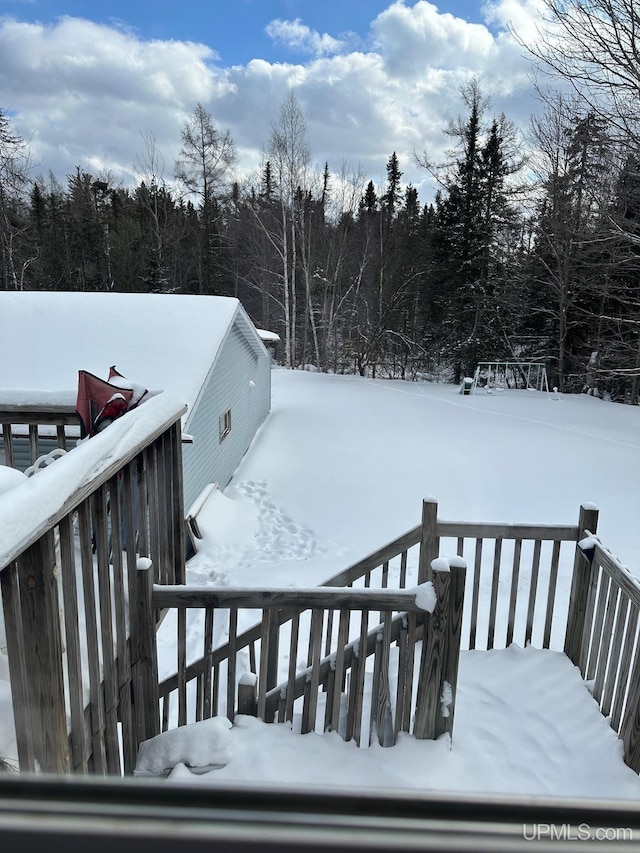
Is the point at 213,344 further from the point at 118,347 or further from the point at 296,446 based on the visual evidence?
the point at 296,446

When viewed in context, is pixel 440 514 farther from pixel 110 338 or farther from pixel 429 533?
pixel 110 338

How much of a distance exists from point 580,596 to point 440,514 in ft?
12.7

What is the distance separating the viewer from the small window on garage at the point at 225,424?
7.71m

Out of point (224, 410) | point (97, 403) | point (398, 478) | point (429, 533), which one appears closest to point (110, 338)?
point (224, 410)

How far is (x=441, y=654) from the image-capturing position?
2162 mm

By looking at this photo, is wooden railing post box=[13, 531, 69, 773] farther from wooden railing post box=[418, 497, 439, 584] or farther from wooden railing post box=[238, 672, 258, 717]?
wooden railing post box=[418, 497, 439, 584]

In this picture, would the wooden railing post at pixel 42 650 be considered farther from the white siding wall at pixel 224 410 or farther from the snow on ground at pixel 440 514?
the white siding wall at pixel 224 410

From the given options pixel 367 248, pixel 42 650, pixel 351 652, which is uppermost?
pixel 367 248

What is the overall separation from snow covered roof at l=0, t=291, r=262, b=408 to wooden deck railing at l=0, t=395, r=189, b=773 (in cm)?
348

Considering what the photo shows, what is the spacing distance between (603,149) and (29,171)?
53.1 ft

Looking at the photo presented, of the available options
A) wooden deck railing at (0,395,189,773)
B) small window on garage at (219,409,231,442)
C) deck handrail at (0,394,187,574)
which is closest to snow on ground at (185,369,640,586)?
small window on garage at (219,409,231,442)

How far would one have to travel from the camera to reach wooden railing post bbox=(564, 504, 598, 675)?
3142 mm

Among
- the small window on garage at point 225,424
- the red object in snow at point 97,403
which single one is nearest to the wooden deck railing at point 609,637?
the red object in snow at point 97,403

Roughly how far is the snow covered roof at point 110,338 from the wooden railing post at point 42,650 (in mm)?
4263
